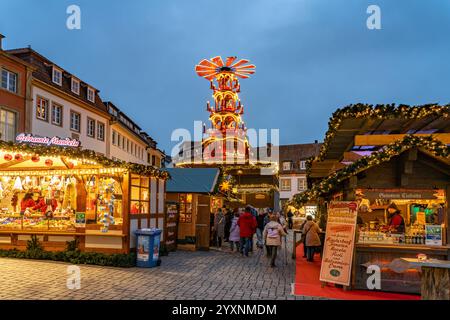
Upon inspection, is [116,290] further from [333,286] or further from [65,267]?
[333,286]

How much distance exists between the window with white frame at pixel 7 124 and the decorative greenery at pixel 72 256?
1082 centimetres

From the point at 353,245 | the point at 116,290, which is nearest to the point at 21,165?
the point at 116,290

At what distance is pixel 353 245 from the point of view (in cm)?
948

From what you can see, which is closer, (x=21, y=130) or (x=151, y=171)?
(x=151, y=171)

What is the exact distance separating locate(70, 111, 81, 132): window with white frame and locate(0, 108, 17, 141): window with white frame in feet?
18.6

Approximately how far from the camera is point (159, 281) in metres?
10.0

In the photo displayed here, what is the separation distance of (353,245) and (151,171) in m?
6.71

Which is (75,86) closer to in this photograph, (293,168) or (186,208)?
(186,208)

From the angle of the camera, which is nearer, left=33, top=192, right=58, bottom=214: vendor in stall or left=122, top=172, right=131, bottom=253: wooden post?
left=122, top=172, right=131, bottom=253: wooden post

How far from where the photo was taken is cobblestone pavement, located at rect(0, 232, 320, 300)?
844 centimetres

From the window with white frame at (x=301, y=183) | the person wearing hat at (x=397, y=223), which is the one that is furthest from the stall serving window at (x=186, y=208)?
the window with white frame at (x=301, y=183)

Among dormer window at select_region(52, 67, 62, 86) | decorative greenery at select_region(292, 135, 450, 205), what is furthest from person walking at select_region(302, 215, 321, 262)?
dormer window at select_region(52, 67, 62, 86)

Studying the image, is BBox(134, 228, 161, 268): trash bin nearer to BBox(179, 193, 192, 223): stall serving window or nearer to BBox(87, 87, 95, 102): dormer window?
BBox(179, 193, 192, 223): stall serving window

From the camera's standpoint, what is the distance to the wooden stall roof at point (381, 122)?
382 inches
